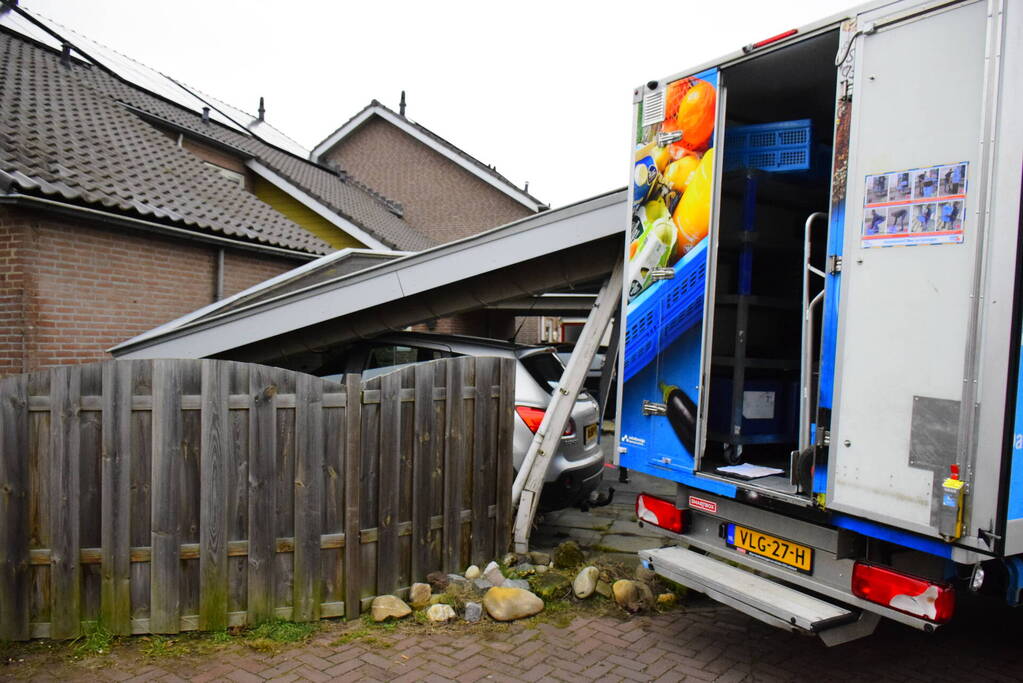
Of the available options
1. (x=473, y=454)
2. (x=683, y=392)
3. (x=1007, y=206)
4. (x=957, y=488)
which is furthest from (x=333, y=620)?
(x=1007, y=206)

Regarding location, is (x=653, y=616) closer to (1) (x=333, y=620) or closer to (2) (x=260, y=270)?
(1) (x=333, y=620)

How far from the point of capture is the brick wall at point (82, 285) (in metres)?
7.02

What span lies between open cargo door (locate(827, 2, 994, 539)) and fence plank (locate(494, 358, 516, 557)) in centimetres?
262

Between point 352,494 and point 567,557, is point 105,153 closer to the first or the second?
point 352,494

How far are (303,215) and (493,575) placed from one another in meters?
13.1

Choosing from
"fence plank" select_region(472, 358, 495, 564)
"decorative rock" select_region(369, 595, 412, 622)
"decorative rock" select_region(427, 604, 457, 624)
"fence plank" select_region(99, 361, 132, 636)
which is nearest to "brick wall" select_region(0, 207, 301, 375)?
"fence plank" select_region(99, 361, 132, 636)

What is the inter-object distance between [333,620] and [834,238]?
3704mm

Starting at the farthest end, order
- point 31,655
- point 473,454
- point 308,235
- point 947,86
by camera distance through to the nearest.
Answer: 1. point 308,235
2. point 473,454
3. point 31,655
4. point 947,86

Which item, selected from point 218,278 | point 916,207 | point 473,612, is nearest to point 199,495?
point 473,612

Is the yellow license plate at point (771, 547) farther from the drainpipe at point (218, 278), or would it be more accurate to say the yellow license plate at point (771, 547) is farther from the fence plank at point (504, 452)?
the drainpipe at point (218, 278)

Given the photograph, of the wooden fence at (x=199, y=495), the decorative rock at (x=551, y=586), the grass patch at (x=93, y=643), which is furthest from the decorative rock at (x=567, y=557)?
the grass patch at (x=93, y=643)

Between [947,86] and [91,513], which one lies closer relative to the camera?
[947,86]

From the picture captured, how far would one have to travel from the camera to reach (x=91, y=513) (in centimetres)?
415

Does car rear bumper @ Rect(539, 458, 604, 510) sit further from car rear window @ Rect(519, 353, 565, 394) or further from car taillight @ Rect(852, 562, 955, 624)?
car taillight @ Rect(852, 562, 955, 624)
